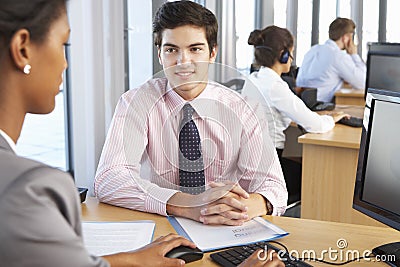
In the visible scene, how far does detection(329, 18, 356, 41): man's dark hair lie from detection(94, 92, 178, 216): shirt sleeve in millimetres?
4544

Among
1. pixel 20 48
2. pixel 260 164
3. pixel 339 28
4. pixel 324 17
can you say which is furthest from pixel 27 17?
pixel 324 17

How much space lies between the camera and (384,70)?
10.5ft

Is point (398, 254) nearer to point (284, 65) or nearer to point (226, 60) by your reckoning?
point (284, 65)

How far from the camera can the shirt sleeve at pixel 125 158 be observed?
5.79 ft

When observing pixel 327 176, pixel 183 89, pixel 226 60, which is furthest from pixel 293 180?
pixel 226 60

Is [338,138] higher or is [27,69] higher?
[27,69]

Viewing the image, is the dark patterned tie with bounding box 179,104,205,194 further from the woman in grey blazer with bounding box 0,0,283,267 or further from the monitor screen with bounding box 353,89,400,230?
the woman in grey blazer with bounding box 0,0,283,267

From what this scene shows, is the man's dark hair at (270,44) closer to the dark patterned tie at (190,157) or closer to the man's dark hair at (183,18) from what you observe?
the man's dark hair at (183,18)

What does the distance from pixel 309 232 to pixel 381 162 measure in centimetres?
27

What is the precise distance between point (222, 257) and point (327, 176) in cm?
176

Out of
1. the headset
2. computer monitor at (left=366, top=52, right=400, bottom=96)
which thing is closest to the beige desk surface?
computer monitor at (left=366, top=52, right=400, bottom=96)

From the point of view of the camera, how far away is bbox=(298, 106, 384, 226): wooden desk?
2936 millimetres

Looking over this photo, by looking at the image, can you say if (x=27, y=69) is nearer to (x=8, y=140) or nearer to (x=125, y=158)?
(x=8, y=140)

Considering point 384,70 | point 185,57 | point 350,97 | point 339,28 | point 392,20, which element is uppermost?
point 392,20
